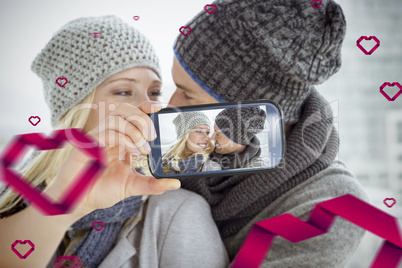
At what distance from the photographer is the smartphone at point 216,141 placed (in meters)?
0.36

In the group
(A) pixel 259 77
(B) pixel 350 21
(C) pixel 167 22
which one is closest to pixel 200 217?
(A) pixel 259 77

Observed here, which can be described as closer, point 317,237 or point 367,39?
point 317,237

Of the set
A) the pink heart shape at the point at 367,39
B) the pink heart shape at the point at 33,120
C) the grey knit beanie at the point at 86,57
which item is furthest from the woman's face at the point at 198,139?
the pink heart shape at the point at 367,39

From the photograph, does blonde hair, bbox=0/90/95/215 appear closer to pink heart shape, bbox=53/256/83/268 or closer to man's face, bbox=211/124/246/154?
pink heart shape, bbox=53/256/83/268

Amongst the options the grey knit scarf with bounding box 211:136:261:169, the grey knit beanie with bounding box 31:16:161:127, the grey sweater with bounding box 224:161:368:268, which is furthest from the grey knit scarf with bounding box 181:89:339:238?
the grey knit beanie with bounding box 31:16:161:127

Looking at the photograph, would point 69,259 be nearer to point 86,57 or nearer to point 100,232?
Answer: point 100,232

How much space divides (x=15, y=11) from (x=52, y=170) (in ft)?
1.42

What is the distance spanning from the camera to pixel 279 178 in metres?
0.52

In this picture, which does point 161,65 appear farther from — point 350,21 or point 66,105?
point 350,21

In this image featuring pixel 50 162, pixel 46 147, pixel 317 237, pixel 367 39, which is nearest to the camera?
pixel 46 147

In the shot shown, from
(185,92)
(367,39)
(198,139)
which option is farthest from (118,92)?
(367,39)

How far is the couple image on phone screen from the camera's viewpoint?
0.37m

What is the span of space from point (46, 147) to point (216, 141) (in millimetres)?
201

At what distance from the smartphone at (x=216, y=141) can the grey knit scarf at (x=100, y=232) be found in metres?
0.18
